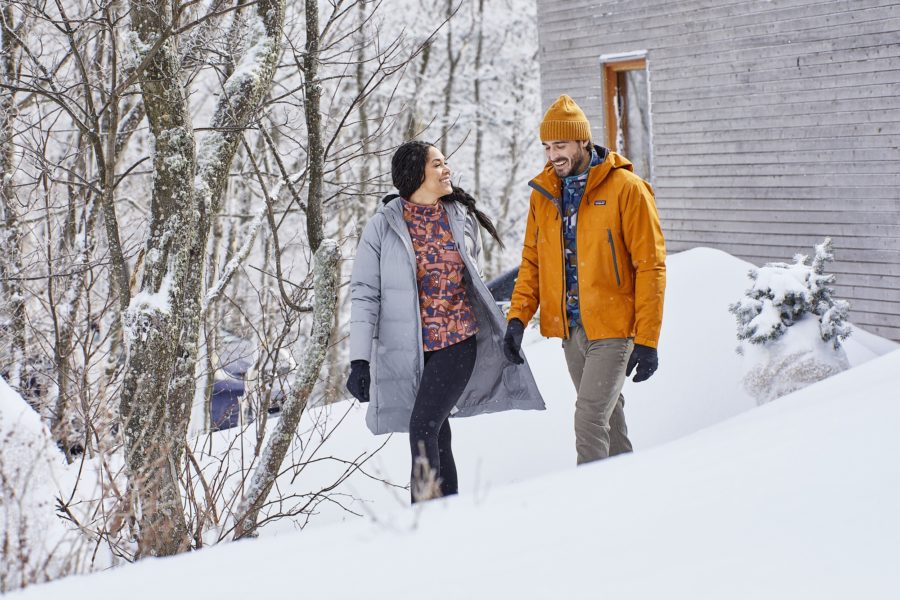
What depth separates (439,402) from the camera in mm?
3941

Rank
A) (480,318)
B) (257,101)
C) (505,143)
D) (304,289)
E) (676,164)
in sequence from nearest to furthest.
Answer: (480,318) < (257,101) < (304,289) < (676,164) < (505,143)

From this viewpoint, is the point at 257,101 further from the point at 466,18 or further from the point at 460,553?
the point at 466,18

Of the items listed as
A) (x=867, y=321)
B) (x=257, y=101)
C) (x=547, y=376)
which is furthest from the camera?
(x=867, y=321)

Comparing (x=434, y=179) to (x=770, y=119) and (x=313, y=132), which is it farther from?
(x=770, y=119)

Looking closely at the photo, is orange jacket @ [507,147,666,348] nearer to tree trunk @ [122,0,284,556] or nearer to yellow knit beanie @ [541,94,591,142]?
yellow knit beanie @ [541,94,591,142]

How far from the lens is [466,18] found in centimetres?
2339

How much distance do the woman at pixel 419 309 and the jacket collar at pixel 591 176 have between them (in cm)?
31

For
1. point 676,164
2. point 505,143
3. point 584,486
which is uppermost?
point 505,143

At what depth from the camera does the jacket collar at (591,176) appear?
3980mm

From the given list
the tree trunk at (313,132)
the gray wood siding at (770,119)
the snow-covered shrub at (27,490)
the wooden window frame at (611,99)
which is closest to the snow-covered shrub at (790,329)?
the gray wood siding at (770,119)

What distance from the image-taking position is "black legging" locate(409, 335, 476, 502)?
12.9 ft

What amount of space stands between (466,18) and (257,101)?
20.0 m

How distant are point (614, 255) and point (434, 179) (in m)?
0.86

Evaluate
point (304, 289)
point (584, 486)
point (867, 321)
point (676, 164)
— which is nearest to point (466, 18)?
point (676, 164)
